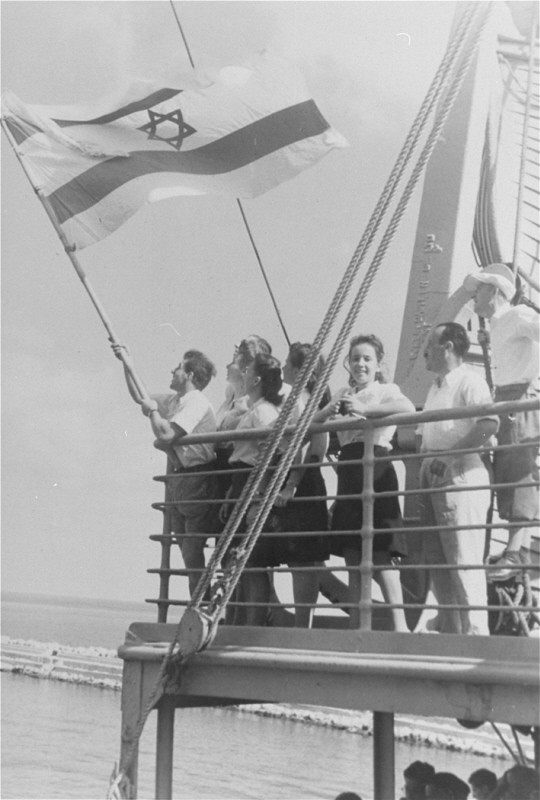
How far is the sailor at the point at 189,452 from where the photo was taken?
21.1 ft

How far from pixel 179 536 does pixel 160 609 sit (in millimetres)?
535

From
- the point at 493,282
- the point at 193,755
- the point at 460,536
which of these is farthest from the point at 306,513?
the point at 193,755

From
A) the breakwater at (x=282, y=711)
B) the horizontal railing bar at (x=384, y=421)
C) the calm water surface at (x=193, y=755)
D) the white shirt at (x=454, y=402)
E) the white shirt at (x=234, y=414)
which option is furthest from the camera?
the breakwater at (x=282, y=711)

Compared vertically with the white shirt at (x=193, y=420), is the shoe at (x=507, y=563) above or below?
below

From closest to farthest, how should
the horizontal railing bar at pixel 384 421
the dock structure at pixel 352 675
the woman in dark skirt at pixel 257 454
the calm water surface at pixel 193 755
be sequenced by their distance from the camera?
the dock structure at pixel 352 675 → the horizontal railing bar at pixel 384 421 → the woman in dark skirt at pixel 257 454 → the calm water surface at pixel 193 755

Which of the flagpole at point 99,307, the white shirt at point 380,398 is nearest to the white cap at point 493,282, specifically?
the white shirt at point 380,398

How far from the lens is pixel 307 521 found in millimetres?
6043

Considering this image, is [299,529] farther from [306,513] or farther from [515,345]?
[515,345]

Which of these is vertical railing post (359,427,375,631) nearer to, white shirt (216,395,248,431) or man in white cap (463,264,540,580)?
man in white cap (463,264,540,580)

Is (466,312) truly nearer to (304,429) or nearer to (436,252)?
(436,252)

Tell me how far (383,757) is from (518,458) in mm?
1900

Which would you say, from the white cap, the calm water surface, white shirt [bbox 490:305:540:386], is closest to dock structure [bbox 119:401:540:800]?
white shirt [bbox 490:305:540:386]

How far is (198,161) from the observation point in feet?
24.3

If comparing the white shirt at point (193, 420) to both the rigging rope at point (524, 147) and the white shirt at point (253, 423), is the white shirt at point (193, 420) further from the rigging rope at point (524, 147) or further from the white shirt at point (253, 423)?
the rigging rope at point (524, 147)
